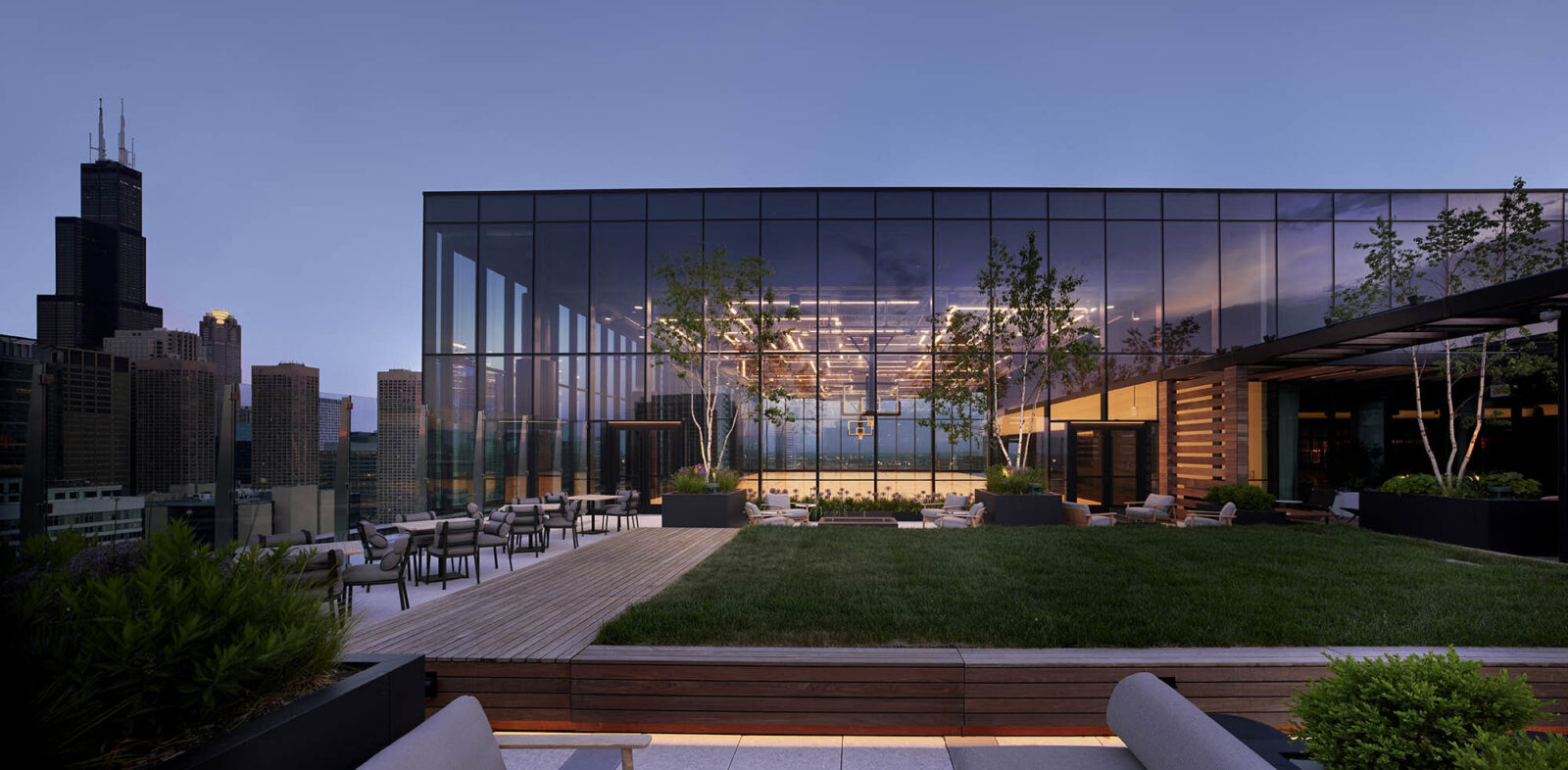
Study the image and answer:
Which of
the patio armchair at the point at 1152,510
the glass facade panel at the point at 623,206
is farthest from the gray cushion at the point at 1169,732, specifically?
the glass facade panel at the point at 623,206

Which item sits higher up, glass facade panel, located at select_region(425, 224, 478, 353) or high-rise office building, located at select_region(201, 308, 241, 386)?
glass facade panel, located at select_region(425, 224, 478, 353)

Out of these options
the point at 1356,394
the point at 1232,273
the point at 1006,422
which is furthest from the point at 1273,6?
the point at 1006,422

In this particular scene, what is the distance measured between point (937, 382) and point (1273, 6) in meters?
18.4

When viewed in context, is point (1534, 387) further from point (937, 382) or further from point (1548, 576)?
point (937, 382)

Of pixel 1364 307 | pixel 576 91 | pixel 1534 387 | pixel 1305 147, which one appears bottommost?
pixel 1534 387

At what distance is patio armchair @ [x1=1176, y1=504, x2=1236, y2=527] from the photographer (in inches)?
478

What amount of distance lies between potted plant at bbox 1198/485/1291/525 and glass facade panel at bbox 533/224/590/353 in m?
15.5

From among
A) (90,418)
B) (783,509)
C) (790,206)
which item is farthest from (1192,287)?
(90,418)

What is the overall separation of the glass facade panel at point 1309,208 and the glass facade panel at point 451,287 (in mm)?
21926

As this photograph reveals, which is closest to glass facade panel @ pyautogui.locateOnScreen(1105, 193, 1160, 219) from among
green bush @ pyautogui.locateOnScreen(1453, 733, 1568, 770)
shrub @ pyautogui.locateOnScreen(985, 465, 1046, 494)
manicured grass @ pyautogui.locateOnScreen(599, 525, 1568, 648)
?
shrub @ pyautogui.locateOnScreen(985, 465, 1046, 494)

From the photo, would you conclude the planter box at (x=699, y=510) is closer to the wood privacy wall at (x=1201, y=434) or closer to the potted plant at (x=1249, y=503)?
the potted plant at (x=1249, y=503)

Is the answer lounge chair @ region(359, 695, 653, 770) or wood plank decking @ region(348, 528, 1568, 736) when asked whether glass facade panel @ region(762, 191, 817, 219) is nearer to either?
wood plank decking @ region(348, 528, 1568, 736)

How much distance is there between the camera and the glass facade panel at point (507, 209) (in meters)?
16.8

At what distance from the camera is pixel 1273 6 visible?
20.7 m
